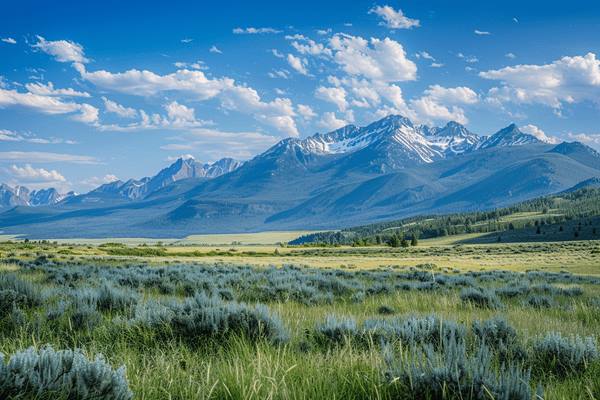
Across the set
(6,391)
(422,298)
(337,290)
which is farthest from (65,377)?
(337,290)

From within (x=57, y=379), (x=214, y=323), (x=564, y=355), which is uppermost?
(x=57, y=379)

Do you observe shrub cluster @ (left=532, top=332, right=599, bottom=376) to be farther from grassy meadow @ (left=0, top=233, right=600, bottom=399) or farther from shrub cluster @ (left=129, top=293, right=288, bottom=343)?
shrub cluster @ (left=129, top=293, right=288, bottom=343)

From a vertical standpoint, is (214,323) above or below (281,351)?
above

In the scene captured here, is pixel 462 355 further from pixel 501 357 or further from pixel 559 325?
pixel 559 325

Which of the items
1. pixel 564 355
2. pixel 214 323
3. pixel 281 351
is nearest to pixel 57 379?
pixel 281 351

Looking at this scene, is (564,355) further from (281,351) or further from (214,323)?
(214,323)

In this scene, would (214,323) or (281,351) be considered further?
(214,323)

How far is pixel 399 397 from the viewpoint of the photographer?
3.28 m

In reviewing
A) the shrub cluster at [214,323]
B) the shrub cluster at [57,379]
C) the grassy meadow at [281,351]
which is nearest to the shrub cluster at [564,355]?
the grassy meadow at [281,351]

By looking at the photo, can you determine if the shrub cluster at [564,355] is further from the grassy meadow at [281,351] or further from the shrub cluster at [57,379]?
the shrub cluster at [57,379]

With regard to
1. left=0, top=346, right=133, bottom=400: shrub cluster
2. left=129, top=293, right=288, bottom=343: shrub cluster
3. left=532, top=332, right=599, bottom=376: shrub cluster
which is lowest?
left=532, top=332, right=599, bottom=376: shrub cluster

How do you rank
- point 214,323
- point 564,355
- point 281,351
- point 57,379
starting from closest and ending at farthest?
point 57,379, point 564,355, point 281,351, point 214,323

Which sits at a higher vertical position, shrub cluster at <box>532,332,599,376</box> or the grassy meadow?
the grassy meadow

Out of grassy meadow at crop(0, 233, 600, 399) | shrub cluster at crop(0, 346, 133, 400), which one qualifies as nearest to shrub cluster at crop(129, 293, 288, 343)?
grassy meadow at crop(0, 233, 600, 399)
